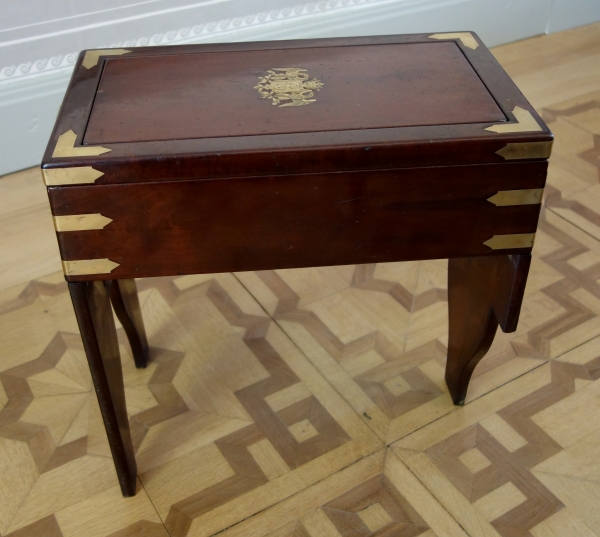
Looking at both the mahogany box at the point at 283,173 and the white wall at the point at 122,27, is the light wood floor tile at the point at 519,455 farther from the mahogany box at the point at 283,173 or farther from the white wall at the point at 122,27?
the white wall at the point at 122,27

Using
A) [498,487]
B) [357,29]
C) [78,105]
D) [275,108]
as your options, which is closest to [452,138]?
[275,108]

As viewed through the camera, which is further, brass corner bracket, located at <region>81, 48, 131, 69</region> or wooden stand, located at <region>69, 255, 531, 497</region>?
brass corner bracket, located at <region>81, 48, 131, 69</region>

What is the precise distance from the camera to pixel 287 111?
110 centimetres

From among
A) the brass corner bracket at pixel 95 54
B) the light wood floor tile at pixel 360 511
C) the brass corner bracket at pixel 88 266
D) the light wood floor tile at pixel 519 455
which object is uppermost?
the brass corner bracket at pixel 95 54

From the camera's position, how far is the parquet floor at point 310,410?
1.31 meters

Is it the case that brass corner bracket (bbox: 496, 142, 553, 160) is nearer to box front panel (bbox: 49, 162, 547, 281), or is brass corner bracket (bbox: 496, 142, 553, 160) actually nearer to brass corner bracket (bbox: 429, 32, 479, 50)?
box front panel (bbox: 49, 162, 547, 281)

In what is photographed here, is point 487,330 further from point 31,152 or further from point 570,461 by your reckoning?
point 31,152

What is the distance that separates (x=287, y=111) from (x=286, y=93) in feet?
0.22

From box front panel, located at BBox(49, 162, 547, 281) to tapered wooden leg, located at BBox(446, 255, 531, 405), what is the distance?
94 mm

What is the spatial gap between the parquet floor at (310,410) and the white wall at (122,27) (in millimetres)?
407

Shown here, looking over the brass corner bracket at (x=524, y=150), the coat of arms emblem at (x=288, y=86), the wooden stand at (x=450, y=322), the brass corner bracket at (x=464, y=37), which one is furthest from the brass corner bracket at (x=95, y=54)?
the brass corner bracket at (x=524, y=150)

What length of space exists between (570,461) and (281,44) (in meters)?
0.94

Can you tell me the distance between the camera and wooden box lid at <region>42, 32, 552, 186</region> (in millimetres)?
1002

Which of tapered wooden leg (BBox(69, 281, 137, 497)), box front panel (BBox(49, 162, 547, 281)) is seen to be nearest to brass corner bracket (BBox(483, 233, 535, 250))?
box front panel (BBox(49, 162, 547, 281))
